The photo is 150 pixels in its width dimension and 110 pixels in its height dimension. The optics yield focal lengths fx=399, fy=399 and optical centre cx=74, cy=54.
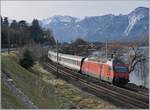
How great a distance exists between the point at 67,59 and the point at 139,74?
11.8 m

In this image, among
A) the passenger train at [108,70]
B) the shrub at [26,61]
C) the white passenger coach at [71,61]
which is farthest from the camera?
the white passenger coach at [71,61]

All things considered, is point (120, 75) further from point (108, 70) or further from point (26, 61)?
point (26, 61)

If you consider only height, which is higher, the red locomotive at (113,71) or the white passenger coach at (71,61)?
the red locomotive at (113,71)

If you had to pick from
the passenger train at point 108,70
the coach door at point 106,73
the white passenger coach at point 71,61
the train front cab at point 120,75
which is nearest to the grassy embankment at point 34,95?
the train front cab at point 120,75

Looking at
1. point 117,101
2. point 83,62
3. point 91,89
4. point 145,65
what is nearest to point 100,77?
point 91,89

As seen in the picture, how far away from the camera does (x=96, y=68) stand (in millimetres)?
39594

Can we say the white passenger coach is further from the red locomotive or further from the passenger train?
the red locomotive

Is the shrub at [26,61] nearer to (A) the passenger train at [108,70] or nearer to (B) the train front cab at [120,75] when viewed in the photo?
(A) the passenger train at [108,70]

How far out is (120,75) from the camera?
34125 millimetres

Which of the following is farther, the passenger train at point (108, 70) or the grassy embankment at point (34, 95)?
the passenger train at point (108, 70)

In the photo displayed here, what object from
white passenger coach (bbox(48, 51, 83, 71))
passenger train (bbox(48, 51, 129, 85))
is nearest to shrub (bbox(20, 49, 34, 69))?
white passenger coach (bbox(48, 51, 83, 71))

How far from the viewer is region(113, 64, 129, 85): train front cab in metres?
33.9

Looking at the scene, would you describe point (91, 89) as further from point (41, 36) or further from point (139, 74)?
point (41, 36)

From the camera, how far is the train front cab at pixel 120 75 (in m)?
33.9
